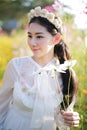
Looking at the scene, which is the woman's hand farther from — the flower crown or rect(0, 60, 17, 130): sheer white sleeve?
the flower crown

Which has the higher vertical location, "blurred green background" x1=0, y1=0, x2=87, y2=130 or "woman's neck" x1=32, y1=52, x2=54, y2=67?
"woman's neck" x1=32, y1=52, x2=54, y2=67

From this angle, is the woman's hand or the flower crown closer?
the woman's hand

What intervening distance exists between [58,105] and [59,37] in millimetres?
471

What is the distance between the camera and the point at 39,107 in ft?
11.3

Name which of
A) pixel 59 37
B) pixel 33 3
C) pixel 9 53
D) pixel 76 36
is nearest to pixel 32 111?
pixel 59 37

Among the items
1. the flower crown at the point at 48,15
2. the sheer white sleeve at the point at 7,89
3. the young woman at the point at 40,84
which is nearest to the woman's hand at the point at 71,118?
the young woman at the point at 40,84

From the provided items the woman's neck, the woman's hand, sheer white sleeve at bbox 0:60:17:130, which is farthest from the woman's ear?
the woman's hand

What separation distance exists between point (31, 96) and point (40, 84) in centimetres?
11

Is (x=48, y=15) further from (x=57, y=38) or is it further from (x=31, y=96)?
(x=31, y=96)

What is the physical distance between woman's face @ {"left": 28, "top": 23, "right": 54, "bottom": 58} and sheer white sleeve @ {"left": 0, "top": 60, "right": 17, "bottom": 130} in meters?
0.24

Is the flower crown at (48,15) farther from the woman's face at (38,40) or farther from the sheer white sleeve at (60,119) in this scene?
the sheer white sleeve at (60,119)

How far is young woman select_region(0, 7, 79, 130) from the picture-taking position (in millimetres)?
3422

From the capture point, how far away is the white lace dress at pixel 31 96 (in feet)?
11.3

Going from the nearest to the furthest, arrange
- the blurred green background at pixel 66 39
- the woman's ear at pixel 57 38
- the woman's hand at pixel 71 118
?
the woman's hand at pixel 71 118 → the woman's ear at pixel 57 38 → the blurred green background at pixel 66 39
